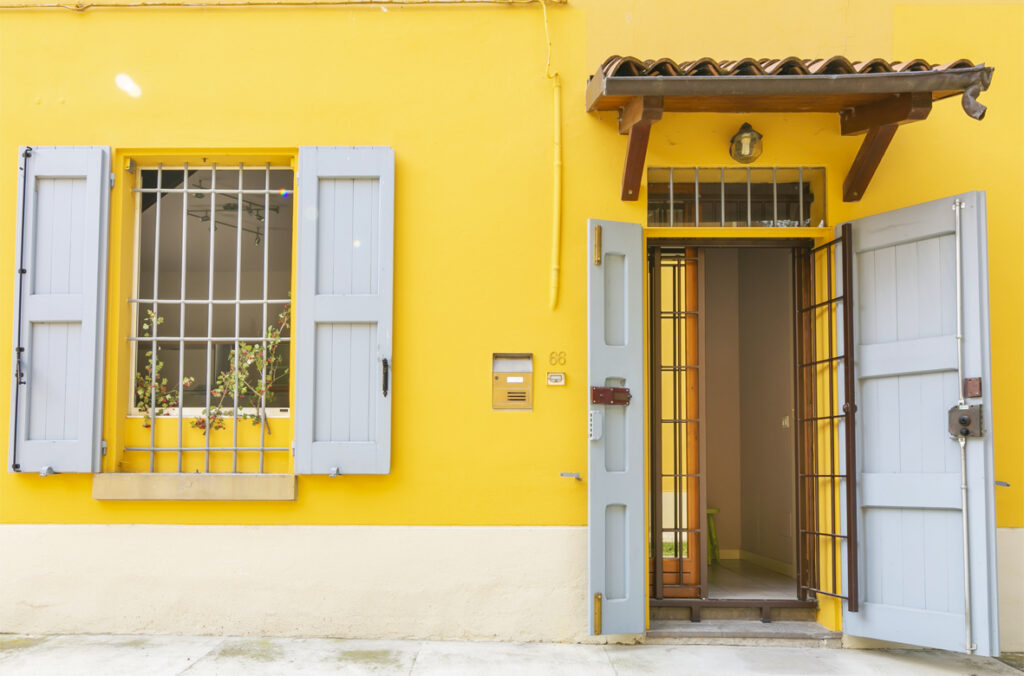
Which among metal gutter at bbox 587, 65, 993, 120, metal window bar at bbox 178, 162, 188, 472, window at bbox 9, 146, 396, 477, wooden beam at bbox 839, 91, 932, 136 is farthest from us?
metal window bar at bbox 178, 162, 188, 472

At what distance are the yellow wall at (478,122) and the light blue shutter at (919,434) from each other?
22.2 inches

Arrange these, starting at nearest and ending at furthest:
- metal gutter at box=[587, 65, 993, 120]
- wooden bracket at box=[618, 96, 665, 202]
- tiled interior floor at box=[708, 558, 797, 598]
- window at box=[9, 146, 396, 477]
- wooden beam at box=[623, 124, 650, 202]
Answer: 1. metal gutter at box=[587, 65, 993, 120]
2. wooden bracket at box=[618, 96, 665, 202]
3. wooden beam at box=[623, 124, 650, 202]
4. window at box=[9, 146, 396, 477]
5. tiled interior floor at box=[708, 558, 797, 598]

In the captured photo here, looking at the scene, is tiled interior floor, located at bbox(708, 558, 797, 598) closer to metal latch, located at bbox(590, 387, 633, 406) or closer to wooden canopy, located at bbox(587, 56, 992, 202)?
metal latch, located at bbox(590, 387, 633, 406)

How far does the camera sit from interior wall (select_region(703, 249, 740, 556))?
726cm

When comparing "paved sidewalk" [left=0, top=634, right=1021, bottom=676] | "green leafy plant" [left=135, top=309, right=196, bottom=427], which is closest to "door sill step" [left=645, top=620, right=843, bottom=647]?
"paved sidewalk" [left=0, top=634, right=1021, bottom=676]

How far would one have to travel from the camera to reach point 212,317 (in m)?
5.25

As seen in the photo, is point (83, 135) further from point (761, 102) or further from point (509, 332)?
point (761, 102)

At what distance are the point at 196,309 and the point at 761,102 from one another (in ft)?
12.1

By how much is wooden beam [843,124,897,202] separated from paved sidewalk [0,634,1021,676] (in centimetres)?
→ 274

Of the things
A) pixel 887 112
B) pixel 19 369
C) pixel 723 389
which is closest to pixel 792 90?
pixel 887 112

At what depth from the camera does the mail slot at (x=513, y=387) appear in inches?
199

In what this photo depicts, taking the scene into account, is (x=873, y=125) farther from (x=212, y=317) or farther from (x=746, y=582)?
(x=212, y=317)

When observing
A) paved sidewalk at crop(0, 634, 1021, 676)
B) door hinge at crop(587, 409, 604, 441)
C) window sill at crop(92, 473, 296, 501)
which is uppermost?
door hinge at crop(587, 409, 604, 441)

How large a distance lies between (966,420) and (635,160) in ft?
7.53
